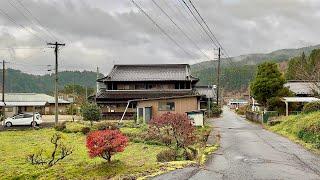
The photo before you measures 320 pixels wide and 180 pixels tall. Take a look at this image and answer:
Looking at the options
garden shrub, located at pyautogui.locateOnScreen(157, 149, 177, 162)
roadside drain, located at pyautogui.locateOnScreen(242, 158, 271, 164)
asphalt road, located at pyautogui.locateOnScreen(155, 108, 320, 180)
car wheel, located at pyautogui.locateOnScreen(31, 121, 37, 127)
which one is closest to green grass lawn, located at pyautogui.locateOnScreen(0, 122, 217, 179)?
garden shrub, located at pyautogui.locateOnScreen(157, 149, 177, 162)

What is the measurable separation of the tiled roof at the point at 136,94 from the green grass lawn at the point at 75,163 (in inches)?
834

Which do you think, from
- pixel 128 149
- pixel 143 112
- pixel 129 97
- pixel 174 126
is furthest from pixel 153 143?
pixel 129 97

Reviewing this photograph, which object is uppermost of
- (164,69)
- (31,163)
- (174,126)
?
(164,69)

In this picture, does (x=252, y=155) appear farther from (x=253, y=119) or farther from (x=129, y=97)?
(x=129, y=97)

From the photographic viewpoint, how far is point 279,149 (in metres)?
21.1

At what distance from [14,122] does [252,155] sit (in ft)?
107

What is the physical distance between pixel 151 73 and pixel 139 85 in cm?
367

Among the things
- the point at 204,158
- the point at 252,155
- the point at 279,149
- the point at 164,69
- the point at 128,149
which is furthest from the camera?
the point at 164,69

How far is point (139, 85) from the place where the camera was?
188 feet

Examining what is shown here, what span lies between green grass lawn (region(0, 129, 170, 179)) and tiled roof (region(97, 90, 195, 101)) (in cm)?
2118

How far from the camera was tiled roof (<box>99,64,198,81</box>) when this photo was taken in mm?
57281

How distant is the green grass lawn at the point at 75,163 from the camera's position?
1448 centimetres

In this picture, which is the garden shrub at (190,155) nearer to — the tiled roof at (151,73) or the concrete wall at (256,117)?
the concrete wall at (256,117)

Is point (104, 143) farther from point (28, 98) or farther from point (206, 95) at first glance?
point (28, 98)
